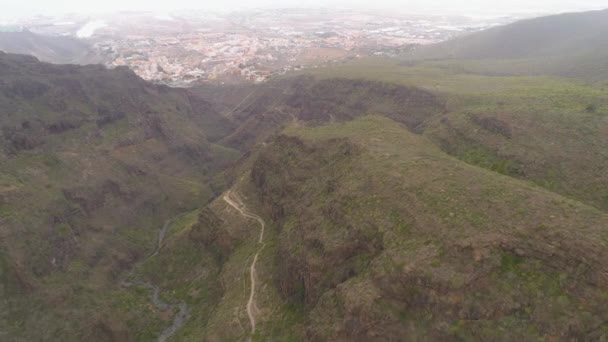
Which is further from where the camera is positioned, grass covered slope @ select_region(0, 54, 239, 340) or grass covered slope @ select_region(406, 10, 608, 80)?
grass covered slope @ select_region(406, 10, 608, 80)

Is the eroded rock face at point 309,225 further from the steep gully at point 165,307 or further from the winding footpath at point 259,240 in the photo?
the steep gully at point 165,307

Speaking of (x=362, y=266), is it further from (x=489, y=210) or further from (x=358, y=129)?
(x=358, y=129)

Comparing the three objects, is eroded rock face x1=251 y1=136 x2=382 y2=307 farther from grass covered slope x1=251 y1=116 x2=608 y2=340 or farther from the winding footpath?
the winding footpath

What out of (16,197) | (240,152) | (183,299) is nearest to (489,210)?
(183,299)

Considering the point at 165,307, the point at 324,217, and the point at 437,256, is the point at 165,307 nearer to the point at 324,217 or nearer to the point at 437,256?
the point at 324,217

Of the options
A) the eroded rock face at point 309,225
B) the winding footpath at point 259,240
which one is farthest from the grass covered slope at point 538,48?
the winding footpath at point 259,240

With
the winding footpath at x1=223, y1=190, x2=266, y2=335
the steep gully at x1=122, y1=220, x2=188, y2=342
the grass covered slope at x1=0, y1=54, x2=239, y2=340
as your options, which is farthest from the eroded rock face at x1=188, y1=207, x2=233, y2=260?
the grass covered slope at x1=0, y1=54, x2=239, y2=340
